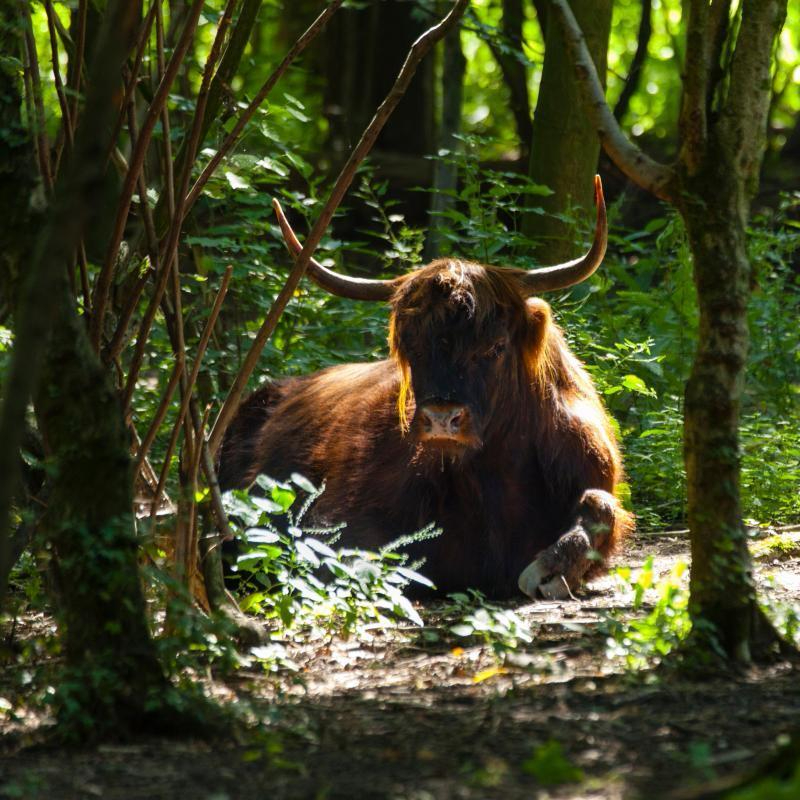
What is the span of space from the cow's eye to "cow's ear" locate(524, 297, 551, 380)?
195 mm

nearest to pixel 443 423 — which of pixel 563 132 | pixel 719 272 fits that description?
pixel 719 272

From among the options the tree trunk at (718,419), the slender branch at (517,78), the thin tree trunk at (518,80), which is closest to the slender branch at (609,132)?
the tree trunk at (718,419)

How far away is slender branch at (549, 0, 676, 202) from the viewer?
3557mm

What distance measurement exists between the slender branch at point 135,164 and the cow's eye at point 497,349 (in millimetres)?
2367

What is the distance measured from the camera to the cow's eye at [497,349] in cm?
555

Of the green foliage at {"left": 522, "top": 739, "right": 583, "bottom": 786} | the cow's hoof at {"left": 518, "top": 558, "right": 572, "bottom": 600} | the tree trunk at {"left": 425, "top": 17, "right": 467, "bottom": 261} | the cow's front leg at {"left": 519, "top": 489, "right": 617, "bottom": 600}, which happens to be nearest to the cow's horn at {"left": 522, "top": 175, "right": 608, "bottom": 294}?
the cow's front leg at {"left": 519, "top": 489, "right": 617, "bottom": 600}

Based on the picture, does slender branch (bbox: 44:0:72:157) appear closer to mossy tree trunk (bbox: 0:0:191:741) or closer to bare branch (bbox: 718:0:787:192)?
mossy tree trunk (bbox: 0:0:191:741)

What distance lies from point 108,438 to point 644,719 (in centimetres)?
135

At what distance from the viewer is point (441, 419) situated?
17.2ft

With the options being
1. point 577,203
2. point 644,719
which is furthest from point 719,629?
point 577,203

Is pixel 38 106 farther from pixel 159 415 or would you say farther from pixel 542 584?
pixel 542 584

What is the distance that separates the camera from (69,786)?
256 cm

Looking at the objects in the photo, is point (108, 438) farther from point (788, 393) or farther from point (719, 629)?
point (788, 393)

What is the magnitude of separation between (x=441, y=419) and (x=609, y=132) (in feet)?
5.86
